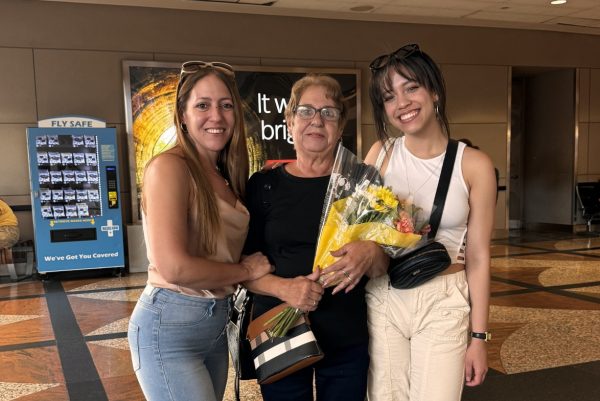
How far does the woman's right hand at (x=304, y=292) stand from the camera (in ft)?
4.84

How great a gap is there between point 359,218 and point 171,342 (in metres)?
0.62

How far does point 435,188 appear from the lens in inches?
61.6

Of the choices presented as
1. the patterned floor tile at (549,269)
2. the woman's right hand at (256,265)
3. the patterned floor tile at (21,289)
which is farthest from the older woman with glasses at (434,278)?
the patterned floor tile at (21,289)

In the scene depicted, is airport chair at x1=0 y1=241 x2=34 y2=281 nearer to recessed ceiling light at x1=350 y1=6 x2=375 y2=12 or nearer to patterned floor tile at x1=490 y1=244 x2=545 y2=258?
recessed ceiling light at x1=350 y1=6 x2=375 y2=12

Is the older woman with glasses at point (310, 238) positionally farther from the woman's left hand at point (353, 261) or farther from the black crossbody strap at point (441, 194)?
the black crossbody strap at point (441, 194)

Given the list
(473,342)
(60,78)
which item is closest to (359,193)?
(473,342)

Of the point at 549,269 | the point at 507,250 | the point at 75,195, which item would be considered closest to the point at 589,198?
the point at 507,250

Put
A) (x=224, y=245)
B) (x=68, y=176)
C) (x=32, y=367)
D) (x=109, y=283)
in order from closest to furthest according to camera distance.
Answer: (x=224, y=245) → (x=32, y=367) → (x=109, y=283) → (x=68, y=176)

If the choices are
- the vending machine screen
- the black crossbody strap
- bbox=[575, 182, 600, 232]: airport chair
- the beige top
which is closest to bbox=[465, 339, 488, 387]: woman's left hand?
the black crossbody strap

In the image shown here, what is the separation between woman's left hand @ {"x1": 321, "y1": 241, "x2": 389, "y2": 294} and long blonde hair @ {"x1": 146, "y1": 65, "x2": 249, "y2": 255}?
345 millimetres

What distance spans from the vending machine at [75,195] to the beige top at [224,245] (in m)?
5.52

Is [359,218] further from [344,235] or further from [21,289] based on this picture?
[21,289]

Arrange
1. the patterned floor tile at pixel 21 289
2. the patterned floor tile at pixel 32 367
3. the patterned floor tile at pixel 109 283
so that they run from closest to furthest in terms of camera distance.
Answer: the patterned floor tile at pixel 32 367 < the patterned floor tile at pixel 21 289 < the patterned floor tile at pixel 109 283

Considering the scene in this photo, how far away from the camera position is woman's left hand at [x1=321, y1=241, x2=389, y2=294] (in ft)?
4.67
